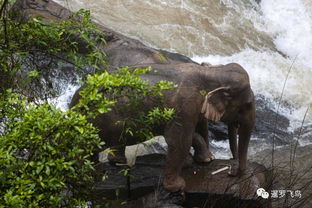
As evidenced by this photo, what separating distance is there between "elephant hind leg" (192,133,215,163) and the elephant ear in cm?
73

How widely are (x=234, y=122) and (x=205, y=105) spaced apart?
506mm

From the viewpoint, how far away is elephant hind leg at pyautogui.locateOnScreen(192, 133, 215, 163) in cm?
514

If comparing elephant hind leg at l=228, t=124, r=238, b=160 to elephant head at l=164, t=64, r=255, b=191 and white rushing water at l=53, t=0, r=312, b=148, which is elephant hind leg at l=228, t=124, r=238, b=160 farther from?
white rushing water at l=53, t=0, r=312, b=148

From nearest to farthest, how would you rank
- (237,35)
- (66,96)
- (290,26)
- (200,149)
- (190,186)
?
1. (190,186)
2. (200,149)
3. (66,96)
4. (237,35)
5. (290,26)

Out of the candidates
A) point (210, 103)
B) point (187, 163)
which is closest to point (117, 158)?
point (187, 163)

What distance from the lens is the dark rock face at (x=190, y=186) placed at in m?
4.53

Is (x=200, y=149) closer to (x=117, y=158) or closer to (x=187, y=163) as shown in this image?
(x=187, y=163)

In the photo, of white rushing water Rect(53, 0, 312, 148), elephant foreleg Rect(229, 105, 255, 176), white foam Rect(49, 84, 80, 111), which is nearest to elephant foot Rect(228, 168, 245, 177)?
elephant foreleg Rect(229, 105, 255, 176)

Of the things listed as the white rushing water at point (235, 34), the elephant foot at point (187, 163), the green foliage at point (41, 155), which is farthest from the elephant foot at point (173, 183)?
the white rushing water at point (235, 34)

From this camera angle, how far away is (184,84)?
14.5 feet

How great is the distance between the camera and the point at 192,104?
437 centimetres

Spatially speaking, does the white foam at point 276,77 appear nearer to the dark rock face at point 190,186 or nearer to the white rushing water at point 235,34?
the white rushing water at point 235,34

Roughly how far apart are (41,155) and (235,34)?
8.61m

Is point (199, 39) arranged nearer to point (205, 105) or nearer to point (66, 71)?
point (66, 71)
